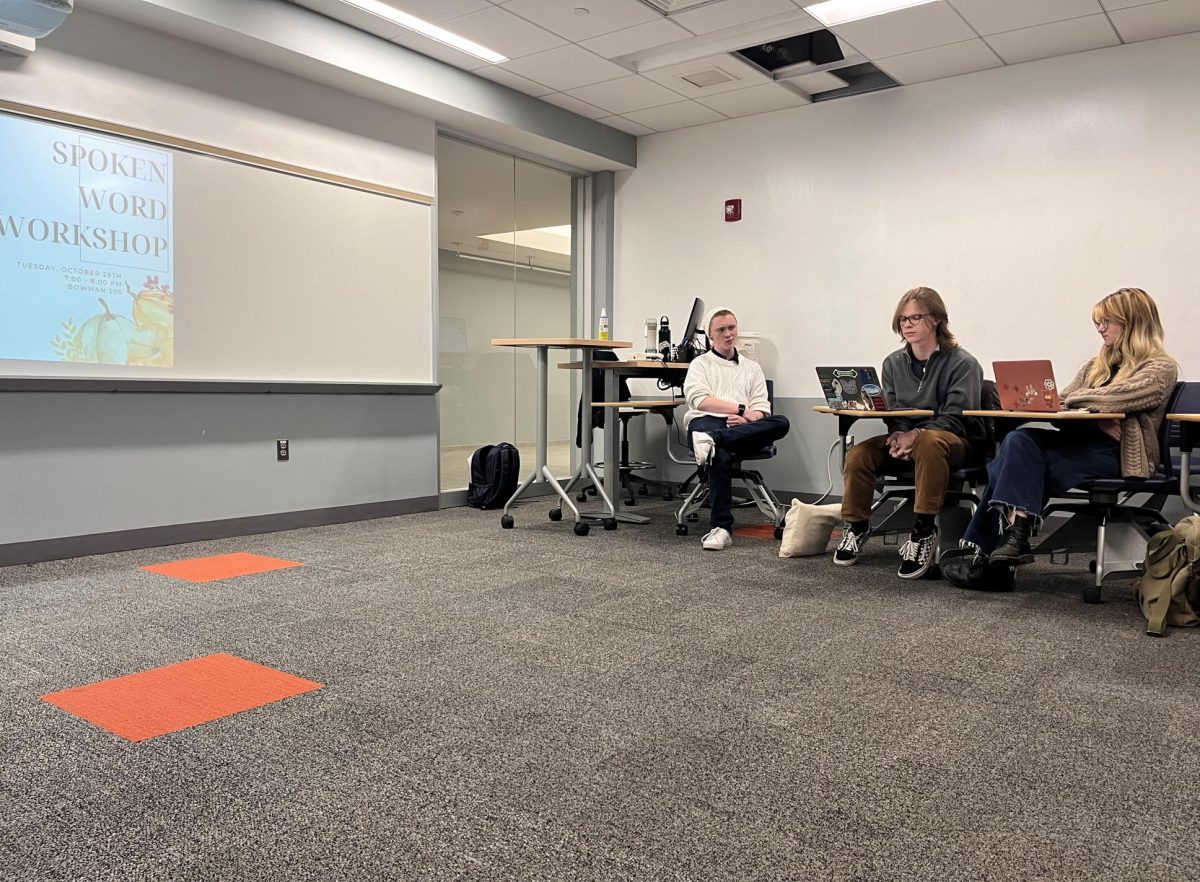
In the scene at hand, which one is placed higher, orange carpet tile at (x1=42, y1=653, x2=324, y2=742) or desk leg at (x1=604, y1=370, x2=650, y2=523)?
desk leg at (x1=604, y1=370, x2=650, y2=523)

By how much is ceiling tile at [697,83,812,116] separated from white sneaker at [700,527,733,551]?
9.38 ft

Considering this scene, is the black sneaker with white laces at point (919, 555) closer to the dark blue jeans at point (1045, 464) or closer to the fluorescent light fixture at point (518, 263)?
the dark blue jeans at point (1045, 464)

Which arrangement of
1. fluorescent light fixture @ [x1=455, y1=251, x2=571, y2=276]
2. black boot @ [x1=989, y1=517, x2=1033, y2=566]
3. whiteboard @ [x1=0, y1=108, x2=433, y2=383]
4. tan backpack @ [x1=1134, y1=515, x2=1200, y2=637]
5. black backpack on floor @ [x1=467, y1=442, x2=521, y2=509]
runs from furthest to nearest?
fluorescent light fixture @ [x1=455, y1=251, x2=571, y2=276], black backpack on floor @ [x1=467, y1=442, x2=521, y2=509], whiteboard @ [x1=0, y1=108, x2=433, y2=383], black boot @ [x1=989, y1=517, x2=1033, y2=566], tan backpack @ [x1=1134, y1=515, x2=1200, y2=637]

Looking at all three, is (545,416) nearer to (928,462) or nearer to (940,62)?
(928,462)

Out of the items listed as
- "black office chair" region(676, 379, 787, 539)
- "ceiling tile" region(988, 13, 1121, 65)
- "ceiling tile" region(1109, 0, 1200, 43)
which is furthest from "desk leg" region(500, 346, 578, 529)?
"ceiling tile" region(1109, 0, 1200, 43)

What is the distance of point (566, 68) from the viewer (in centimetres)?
518

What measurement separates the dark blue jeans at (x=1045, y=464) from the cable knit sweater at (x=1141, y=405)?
0.17ft

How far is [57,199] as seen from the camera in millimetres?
3832

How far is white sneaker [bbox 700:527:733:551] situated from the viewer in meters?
4.20

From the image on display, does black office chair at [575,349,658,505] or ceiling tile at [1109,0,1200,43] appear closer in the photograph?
ceiling tile at [1109,0,1200,43]

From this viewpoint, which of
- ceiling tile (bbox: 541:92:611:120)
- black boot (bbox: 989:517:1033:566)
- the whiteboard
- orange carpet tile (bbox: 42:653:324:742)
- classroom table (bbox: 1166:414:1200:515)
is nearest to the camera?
orange carpet tile (bbox: 42:653:324:742)

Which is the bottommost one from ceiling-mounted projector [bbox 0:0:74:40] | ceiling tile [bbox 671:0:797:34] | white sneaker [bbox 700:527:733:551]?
white sneaker [bbox 700:527:733:551]

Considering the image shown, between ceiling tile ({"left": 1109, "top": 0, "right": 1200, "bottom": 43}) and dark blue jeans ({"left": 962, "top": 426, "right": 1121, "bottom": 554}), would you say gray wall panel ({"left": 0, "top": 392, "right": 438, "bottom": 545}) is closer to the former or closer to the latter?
dark blue jeans ({"left": 962, "top": 426, "right": 1121, "bottom": 554})

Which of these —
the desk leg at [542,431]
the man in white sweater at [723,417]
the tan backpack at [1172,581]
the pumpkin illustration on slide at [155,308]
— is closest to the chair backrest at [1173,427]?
the tan backpack at [1172,581]
